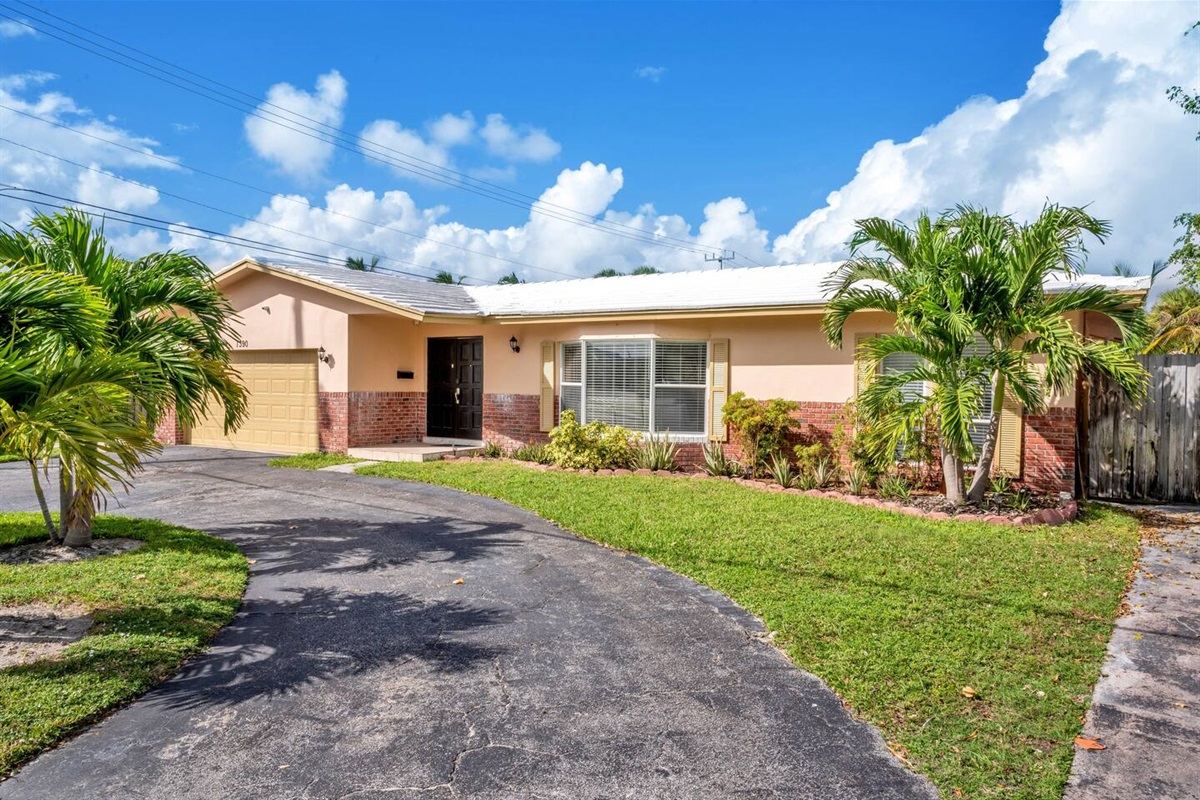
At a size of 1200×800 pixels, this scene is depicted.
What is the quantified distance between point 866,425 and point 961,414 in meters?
2.25

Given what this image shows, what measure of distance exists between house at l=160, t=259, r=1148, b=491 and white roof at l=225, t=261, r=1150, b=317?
0.20ft

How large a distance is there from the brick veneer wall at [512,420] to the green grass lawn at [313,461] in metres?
2.53

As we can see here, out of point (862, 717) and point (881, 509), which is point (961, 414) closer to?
point (881, 509)

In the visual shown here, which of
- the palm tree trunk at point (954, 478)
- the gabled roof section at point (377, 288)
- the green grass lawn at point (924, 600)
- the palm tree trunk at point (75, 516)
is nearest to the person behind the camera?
the green grass lawn at point (924, 600)

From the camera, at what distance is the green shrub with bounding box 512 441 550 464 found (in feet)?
43.4

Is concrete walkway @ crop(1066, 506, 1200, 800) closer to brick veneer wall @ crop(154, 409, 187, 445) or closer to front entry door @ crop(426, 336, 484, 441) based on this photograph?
front entry door @ crop(426, 336, 484, 441)

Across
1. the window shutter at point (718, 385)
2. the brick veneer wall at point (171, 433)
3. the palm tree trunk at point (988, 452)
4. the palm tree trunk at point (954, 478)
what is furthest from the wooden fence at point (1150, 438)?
the brick veneer wall at point (171, 433)

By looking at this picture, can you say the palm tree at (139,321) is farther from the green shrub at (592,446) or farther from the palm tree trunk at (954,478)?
the palm tree trunk at (954,478)

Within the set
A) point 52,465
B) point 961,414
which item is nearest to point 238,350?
point 52,465

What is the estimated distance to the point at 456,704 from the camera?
3920mm

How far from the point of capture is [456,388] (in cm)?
1589

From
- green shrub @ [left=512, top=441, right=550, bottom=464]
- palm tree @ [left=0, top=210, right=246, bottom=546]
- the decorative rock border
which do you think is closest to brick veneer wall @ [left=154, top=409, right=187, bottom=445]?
green shrub @ [left=512, top=441, right=550, bottom=464]

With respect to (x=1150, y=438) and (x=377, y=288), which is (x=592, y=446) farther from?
(x=1150, y=438)

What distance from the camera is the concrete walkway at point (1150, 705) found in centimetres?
322
